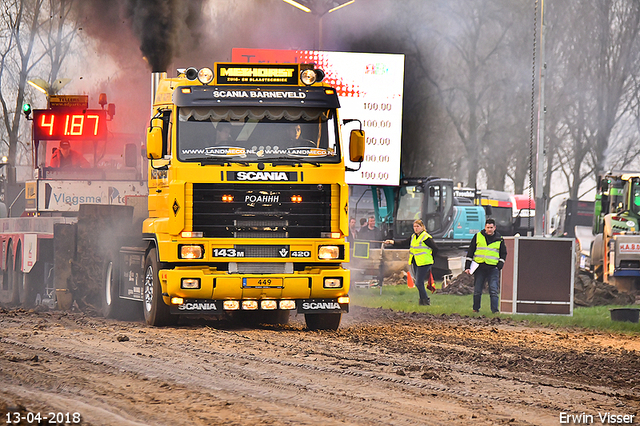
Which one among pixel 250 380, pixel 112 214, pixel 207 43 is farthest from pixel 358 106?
pixel 250 380

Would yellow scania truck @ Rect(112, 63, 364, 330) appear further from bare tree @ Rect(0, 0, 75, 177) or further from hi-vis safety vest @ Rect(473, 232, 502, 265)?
bare tree @ Rect(0, 0, 75, 177)

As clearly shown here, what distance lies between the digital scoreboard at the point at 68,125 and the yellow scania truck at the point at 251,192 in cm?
822

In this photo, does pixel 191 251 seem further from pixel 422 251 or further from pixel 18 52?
pixel 18 52

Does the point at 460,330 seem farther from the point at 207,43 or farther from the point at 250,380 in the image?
the point at 207,43

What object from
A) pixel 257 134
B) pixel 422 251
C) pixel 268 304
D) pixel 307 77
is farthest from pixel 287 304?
pixel 422 251

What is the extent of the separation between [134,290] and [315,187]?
12.4 feet

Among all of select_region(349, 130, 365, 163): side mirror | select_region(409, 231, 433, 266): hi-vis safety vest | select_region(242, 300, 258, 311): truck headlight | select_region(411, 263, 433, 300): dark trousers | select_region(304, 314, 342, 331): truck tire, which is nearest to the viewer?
select_region(242, 300, 258, 311): truck headlight

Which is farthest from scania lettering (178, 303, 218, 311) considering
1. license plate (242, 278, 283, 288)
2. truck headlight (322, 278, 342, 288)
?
truck headlight (322, 278, 342, 288)

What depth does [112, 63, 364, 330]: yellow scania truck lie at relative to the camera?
41.2ft

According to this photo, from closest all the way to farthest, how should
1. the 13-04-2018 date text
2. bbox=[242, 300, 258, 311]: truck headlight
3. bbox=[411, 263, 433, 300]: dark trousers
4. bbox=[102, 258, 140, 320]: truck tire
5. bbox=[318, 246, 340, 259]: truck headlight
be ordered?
the 13-04-2018 date text, bbox=[318, 246, 340, 259]: truck headlight, bbox=[242, 300, 258, 311]: truck headlight, bbox=[102, 258, 140, 320]: truck tire, bbox=[411, 263, 433, 300]: dark trousers

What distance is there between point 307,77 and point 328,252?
2.47 meters

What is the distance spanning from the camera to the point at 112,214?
16297mm

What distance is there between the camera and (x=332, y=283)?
1295 centimetres

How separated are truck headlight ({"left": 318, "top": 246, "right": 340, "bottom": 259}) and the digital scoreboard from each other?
9737 millimetres
